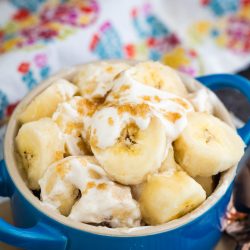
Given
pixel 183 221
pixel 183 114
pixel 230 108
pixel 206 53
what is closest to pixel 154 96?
pixel 183 114

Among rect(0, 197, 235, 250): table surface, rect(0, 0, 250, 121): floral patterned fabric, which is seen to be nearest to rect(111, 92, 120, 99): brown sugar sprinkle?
rect(0, 197, 235, 250): table surface

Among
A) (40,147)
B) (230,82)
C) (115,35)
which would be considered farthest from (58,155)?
(115,35)

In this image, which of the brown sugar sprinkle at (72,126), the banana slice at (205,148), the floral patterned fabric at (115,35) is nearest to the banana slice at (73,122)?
the brown sugar sprinkle at (72,126)

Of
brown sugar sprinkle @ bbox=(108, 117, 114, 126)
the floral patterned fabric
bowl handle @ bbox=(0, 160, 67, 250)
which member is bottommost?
the floral patterned fabric

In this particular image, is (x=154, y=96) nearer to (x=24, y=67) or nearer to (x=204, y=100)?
(x=204, y=100)

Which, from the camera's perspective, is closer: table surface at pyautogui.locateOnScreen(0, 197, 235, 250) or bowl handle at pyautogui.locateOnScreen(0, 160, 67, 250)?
bowl handle at pyautogui.locateOnScreen(0, 160, 67, 250)

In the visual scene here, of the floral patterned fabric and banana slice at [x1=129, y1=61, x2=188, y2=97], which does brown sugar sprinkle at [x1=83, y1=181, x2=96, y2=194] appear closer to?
banana slice at [x1=129, y1=61, x2=188, y2=97]
